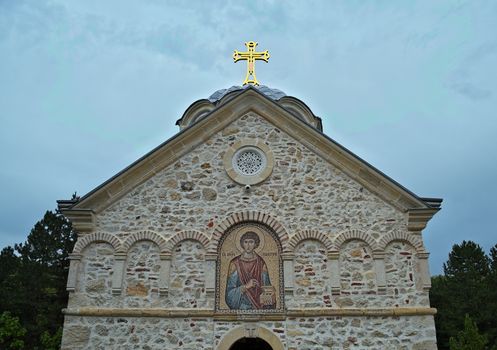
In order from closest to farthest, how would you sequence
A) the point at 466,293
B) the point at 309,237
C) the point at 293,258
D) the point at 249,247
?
the point at 293,258 < the point at 309,237 < the point at 249,247 < the point at 466,293

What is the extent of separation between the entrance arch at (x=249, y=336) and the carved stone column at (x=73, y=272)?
3056mm

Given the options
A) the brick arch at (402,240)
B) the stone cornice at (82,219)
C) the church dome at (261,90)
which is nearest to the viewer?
the brick arch at (402,240)

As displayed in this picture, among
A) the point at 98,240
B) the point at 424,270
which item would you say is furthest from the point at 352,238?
the point at 98,240

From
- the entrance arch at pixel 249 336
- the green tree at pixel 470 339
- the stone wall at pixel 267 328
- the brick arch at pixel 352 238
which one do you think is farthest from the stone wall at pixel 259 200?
the green tree at pixel 470 339

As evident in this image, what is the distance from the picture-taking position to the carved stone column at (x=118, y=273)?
30.3 ft

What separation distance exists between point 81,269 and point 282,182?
442cm

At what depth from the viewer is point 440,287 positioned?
1009 inches

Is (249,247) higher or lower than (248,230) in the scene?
lower

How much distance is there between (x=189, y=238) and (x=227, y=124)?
272 cm

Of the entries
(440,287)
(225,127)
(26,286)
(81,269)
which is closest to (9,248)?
(26,286)

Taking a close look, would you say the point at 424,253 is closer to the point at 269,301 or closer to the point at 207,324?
the point at 269,301

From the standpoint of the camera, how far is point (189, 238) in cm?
970

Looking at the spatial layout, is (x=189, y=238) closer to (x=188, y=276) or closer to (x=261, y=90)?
(x=188, y=276)

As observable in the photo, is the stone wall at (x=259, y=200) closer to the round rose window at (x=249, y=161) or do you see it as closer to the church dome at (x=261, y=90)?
the round rose window at (x=249, y=161)
